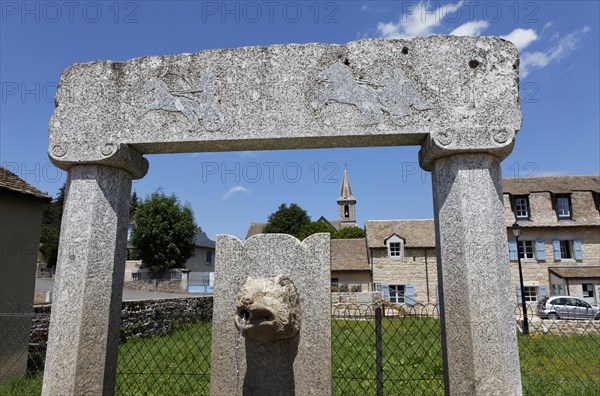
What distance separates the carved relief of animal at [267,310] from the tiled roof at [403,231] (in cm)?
2271

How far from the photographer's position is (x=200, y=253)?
39719 mm

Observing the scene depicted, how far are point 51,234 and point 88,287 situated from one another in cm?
5166

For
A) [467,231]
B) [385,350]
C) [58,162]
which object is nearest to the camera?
[467,231]

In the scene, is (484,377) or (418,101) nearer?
(484,377)

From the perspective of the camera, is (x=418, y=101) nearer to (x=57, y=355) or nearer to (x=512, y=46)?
(x=512, y=46)

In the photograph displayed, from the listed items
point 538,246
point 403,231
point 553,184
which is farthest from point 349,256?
point 553,184

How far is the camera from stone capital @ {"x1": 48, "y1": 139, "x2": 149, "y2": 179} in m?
3.42

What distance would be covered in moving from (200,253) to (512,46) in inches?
1523

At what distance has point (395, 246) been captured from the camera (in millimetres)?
25281

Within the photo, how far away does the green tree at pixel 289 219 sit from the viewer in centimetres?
4794

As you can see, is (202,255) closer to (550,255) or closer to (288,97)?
(550,255)

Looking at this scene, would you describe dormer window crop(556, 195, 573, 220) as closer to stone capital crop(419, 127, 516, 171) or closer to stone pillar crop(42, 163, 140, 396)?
stone capital crop(419, 127, 516, 171)

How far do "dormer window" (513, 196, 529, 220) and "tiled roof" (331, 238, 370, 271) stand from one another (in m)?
9.42

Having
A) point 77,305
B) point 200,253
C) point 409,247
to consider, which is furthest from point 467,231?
point 200,253
